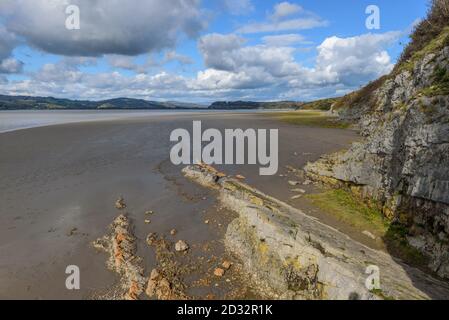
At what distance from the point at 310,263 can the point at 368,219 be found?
22.1 ft

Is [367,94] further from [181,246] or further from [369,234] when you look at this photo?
[181,246]

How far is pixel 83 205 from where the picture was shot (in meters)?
16.8

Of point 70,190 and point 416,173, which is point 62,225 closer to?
point 70,190

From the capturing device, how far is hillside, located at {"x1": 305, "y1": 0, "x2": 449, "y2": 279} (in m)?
10.5

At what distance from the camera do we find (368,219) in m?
14.2

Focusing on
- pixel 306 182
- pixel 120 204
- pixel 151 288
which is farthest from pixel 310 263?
pixel 306 182

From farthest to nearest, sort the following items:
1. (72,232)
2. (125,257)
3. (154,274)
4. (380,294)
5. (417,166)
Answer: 1. (72,232)
2. (417,166)
3. (125,257)
4. (154,274)
5. (380,294)

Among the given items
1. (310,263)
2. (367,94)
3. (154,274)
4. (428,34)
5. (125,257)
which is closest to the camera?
(310,263)

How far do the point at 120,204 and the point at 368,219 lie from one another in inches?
509

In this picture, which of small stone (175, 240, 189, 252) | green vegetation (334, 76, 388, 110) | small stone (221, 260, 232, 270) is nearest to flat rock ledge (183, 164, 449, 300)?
small stone (221, 260, 232, 270)

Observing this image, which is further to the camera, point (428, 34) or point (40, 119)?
point (40, 119)

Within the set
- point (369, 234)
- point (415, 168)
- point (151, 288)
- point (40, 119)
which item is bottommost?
point (151, 288)

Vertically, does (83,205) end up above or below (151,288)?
above

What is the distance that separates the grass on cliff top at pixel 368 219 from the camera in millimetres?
11260
